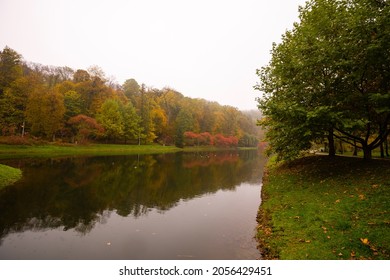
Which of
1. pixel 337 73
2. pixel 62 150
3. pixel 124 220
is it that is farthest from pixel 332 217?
pixel 62 150

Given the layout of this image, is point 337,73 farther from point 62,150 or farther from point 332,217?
point 62,150

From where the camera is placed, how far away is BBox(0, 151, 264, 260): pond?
28.0 ft

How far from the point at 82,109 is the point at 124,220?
52.3m

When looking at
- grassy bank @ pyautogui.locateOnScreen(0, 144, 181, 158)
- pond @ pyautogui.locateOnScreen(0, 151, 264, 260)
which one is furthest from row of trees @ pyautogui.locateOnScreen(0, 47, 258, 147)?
pond @ pyautogui.locateOnScreen(0, 151, 264, 260)

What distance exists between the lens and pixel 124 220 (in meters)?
11.9

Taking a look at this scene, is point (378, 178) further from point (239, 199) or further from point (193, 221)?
point (193, 221)

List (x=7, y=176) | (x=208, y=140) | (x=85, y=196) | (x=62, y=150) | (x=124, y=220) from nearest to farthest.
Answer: (x=124, y=220), (x=85, y=196), (x=7, y=176), (x=62, y=150), (x=208, y=140)

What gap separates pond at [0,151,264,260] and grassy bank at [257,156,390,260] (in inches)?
45.7

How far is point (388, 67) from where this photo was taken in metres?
11.7

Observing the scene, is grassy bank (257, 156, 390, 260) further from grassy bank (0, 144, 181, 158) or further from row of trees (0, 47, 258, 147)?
row of trees (0, 47, 258, 147)

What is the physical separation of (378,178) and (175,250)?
11.2m

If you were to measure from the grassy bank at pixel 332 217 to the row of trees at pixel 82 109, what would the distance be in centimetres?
4780
